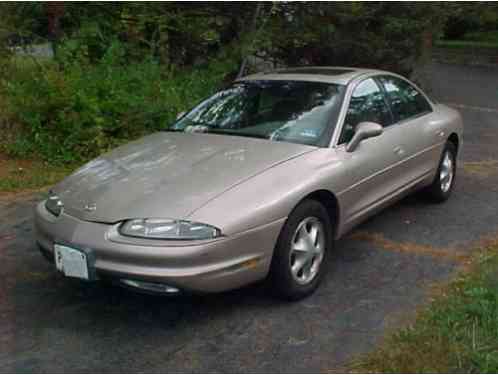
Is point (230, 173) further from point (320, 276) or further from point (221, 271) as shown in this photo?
point (320, 276)

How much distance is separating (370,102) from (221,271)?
2.25 metres

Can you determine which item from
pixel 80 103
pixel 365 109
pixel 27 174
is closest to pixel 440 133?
pixel 365 109

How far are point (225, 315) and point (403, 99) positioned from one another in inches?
110

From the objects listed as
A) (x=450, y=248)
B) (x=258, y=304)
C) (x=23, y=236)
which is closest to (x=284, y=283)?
(x=258, y=304)

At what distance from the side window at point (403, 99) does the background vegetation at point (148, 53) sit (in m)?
3.33

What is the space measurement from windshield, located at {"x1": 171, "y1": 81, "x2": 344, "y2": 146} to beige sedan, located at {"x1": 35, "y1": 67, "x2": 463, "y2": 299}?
0.01 m

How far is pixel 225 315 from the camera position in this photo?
3.77 m

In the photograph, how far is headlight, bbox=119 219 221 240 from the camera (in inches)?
133

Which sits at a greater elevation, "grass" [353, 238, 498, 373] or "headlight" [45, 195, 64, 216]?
"headlight" [45, 195, 64, 216]

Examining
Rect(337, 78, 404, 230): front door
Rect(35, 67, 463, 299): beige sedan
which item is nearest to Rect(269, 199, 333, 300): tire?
Rect(35, 67, 463, 299): beige sedan

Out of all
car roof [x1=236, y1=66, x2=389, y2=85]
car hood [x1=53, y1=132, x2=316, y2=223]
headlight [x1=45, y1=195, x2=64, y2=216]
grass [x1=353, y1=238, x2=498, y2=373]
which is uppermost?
car roof [x1=236, y1=66, x2=389, y2=85]

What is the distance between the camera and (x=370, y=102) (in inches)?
197

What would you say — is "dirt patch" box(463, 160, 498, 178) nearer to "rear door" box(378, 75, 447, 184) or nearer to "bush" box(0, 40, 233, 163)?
"rear door" box(378, 75, 447, 184)

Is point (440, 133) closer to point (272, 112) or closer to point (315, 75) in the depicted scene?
point (315, 75)
